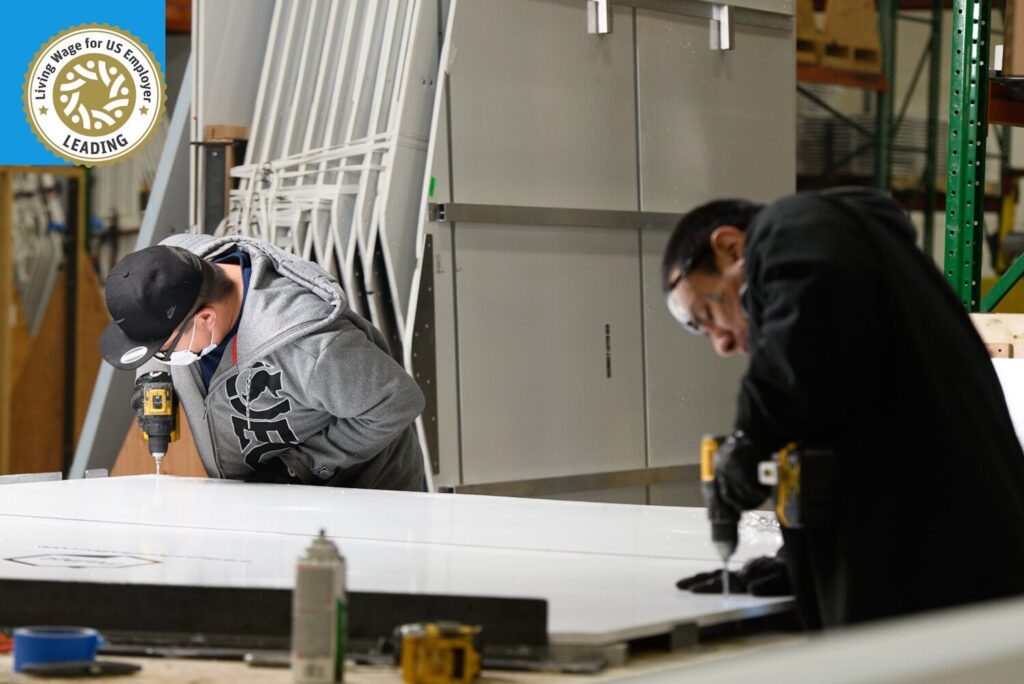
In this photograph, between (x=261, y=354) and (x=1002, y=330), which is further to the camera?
(x=1002, y=330)

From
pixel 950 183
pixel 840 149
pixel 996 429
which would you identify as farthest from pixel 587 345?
pixel 840 149

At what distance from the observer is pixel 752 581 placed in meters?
2.13

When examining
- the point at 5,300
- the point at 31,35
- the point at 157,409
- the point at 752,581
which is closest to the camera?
the point at 752,581

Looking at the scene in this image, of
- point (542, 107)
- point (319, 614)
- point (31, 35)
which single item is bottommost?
point (319, 614)

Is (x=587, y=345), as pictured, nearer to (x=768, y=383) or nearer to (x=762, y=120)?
(x=762, y=120)

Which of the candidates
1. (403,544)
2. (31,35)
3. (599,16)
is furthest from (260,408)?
(599,16)

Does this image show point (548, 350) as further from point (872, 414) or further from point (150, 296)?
point (872, 414)

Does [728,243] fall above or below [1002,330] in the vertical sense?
above

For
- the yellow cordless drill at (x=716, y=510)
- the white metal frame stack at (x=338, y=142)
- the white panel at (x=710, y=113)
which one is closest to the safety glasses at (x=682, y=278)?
the yellow cordless drill at (x=716, y=510)

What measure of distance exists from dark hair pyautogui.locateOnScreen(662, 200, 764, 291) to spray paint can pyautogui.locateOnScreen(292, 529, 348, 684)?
0.76 metres

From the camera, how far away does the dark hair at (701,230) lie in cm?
203

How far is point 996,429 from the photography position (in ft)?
6.46

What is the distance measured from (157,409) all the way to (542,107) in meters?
2.41

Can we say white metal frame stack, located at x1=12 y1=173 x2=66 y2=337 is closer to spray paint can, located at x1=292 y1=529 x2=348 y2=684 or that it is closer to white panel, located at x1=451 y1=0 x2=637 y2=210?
white panel, located at x1=451 y1=0 x2=637 y2=210
